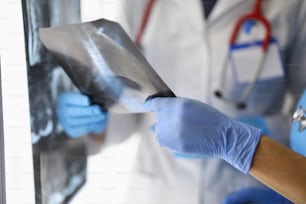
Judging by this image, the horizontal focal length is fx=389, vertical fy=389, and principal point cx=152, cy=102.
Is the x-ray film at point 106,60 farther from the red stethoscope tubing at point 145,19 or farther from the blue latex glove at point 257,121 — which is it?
the blue latex glove at point 257,121

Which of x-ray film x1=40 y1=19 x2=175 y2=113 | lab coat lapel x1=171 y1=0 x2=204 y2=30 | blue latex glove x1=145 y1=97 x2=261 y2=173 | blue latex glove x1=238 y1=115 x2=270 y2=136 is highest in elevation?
lab coat lapel x1=171 y1=0 x2=204 y2=30

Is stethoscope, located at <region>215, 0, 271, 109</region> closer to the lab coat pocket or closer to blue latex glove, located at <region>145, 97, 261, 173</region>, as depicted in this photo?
the lab coat pocket

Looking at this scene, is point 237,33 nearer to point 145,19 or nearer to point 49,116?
point 145,19

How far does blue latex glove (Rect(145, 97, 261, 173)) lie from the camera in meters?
0.64

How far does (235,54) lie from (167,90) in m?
0.34

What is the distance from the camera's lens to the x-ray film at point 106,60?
0.63 m

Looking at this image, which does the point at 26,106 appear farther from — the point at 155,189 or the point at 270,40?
the point at 270,40

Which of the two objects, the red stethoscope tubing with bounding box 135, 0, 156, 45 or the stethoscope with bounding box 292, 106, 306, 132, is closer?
the stethoscope with bounding box 292, 106, 306, 132

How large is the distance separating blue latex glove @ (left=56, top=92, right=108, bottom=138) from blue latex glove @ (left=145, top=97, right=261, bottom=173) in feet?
0.72

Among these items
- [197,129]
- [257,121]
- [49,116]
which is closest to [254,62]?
[257,121]

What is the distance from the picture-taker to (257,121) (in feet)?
3.05

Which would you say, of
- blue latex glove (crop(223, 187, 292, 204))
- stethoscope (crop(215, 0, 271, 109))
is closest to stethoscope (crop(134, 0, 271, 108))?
stethoscope (crop(215, 0, 271, 109))

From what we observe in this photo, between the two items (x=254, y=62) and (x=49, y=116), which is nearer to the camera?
(x=49, y=116)

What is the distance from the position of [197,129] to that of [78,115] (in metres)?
0.31
